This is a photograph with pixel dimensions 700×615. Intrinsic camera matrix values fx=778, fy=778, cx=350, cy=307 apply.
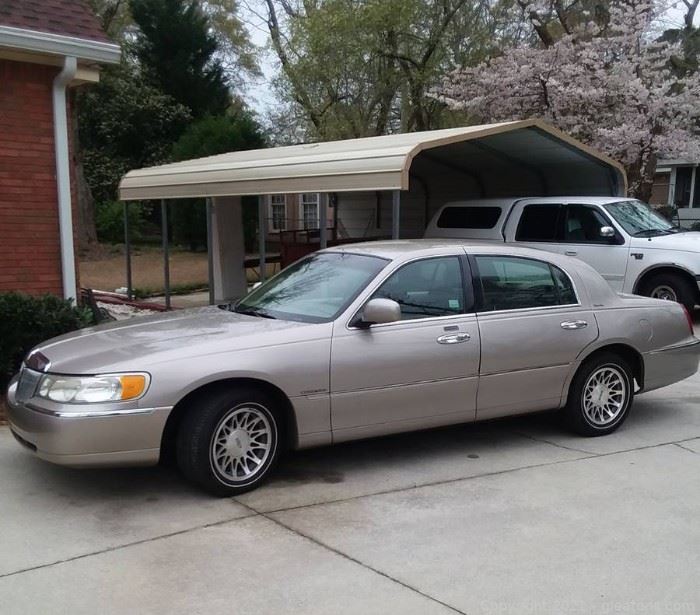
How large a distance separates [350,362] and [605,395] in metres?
2.38

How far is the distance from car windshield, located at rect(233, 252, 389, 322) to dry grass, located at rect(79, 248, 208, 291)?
10944 mm

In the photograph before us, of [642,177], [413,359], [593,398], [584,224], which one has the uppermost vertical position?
[642,177]

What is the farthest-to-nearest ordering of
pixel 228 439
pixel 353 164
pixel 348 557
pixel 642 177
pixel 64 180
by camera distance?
pixel 642 177 → pixel 353 164 → pixel 64 180 → pixel 228 439 → pixel 348 557

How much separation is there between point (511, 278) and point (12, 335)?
4.39 m

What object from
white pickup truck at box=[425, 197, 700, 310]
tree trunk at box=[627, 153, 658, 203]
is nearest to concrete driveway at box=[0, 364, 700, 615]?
white pickup truck at box=[425, 197, 700, 310]

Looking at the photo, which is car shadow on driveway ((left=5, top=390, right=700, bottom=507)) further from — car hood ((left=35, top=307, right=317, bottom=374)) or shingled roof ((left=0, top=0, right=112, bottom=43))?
shingled roof ((left=0, top=0, right=112, bottom=43))

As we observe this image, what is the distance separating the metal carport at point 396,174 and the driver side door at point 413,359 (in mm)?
2938

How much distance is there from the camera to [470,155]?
42.6 feet

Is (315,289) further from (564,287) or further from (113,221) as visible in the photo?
(113,221)

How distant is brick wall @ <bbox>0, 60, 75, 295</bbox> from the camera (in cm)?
792

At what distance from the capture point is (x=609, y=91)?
17156 mm

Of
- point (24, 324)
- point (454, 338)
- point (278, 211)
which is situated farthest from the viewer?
point (278, 211)

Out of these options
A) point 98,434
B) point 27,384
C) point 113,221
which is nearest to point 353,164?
point 27,384

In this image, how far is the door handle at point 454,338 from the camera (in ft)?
17.7
